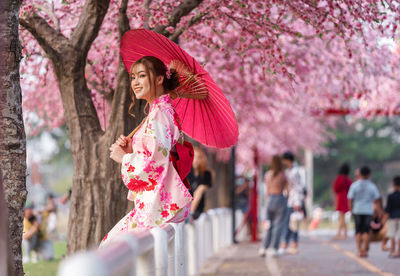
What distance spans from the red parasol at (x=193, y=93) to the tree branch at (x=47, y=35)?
4.15 ft

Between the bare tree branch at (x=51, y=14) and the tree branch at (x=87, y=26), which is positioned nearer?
the tree branch at (x=87, y=26)

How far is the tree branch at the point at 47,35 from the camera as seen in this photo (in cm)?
713

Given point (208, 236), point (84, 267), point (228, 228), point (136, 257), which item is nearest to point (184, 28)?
point (136, 257)

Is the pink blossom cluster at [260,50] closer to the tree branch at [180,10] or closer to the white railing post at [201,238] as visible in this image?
the tree branch at [180,10]

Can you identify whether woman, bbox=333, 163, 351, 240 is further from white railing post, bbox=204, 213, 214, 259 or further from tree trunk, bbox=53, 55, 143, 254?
tree trunk, bbox=53, 55, 143, 254

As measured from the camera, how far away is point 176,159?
5.13 m

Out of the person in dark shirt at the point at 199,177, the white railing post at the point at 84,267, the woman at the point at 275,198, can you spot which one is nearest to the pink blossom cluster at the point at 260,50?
the woman at the point at 275,198

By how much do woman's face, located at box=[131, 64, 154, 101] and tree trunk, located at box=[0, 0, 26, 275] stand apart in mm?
848

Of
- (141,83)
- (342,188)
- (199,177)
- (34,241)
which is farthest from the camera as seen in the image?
(342,188)

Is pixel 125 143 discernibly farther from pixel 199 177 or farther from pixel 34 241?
pixel 34 241

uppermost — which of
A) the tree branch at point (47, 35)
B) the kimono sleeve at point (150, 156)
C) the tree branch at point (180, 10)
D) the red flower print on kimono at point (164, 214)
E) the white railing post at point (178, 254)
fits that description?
the tree branch at point (180, 10)

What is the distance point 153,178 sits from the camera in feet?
16.1

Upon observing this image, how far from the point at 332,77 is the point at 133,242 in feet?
38.4

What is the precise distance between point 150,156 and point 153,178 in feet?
0.47
